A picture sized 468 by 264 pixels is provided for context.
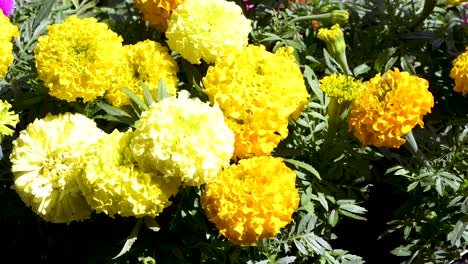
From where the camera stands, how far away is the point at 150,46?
5.59 feet

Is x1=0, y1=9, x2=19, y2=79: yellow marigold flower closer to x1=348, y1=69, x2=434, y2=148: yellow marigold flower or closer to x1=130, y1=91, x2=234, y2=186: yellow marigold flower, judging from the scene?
x1=130, y1=91, x2=234, y2=186: yellow marigold flower

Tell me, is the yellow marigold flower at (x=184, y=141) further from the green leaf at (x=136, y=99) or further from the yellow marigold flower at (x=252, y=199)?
the green leaf at (x=136, y=99)

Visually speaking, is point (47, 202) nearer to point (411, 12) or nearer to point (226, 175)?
point (226, 175)

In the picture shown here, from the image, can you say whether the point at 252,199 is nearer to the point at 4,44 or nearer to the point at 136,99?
the point at 136,99

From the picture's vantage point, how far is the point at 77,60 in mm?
1533

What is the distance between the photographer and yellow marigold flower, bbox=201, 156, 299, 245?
4.54ft

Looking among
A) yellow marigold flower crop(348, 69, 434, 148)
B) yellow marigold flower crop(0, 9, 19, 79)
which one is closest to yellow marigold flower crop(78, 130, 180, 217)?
yellow marigold flower crop(0, 9, 19, 79)

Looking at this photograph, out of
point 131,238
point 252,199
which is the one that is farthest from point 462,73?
point 131,238

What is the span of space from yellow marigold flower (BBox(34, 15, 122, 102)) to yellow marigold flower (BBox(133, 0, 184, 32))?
0.28 meters

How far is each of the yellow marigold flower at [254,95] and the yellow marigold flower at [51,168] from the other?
0.95 feet

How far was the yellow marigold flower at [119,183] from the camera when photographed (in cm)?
137

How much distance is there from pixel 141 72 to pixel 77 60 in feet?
0.58

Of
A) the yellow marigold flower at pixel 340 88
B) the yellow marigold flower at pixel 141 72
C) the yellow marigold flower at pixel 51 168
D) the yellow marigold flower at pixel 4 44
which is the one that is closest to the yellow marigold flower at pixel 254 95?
the yellow marigold flower at pixel 340 88

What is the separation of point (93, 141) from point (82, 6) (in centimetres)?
78
